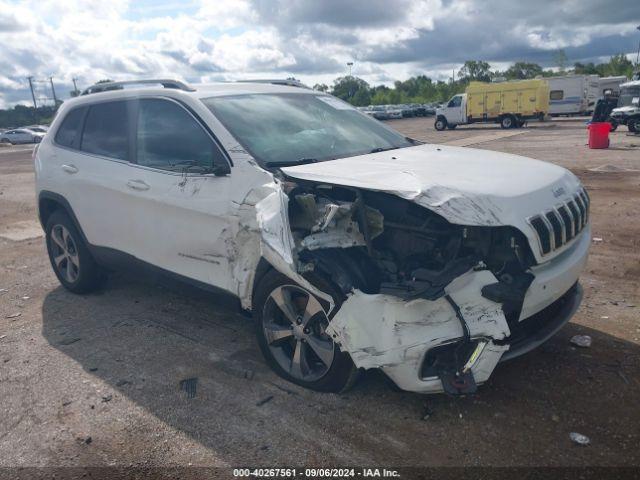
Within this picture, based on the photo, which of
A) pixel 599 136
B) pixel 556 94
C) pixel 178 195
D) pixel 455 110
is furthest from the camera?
pixel 556 94

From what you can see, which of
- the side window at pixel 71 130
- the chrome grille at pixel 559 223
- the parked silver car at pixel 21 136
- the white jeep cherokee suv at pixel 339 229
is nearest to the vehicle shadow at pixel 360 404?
the white jeep cherokee suv at pixel 339 229

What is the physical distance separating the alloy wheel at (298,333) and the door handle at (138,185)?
1478mm

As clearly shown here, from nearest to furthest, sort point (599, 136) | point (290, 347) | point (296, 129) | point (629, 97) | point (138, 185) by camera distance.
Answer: point (290, 347) < point (296, 129) < point (138, 185) < point (599, 136) < point (629, 97)

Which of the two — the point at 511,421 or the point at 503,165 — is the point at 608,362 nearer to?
the point at 511,421

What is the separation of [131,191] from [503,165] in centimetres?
280

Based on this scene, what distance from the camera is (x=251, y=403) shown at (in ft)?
10.9

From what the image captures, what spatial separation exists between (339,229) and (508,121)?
3102cm

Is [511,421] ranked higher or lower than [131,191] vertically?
lower

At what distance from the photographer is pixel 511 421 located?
2986mm

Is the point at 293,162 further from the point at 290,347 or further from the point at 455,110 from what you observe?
the point at 455,110

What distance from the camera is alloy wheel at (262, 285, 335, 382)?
3197 millimetres

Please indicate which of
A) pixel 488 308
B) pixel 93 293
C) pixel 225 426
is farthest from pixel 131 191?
pixel 488 308

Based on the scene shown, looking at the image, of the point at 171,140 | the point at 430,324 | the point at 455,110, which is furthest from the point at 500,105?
the point at 430,324

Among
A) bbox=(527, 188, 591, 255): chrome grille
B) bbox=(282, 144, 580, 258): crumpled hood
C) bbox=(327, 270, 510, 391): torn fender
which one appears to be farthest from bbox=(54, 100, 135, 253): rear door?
bbox=(527, 188, 591, 255): chrome grille
